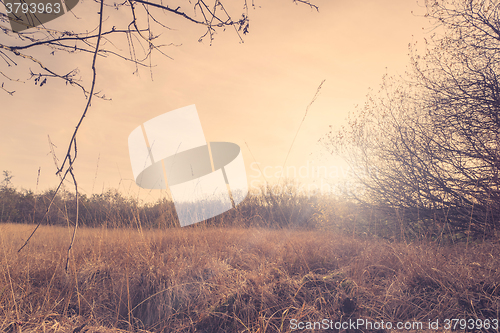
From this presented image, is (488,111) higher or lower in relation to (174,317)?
higher

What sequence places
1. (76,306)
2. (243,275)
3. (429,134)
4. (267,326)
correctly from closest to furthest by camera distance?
(267,326), (76,306), (243,275), (429,134)

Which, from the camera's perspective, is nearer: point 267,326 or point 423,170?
point 267,326

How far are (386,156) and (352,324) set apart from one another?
4.46 m

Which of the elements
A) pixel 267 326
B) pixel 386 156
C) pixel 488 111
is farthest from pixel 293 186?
pixel 267 326

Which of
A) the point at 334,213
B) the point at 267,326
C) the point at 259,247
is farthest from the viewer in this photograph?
the point at 334,213

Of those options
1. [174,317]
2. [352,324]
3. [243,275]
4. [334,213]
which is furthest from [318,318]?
[334,213]

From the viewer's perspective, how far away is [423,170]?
15.9ft

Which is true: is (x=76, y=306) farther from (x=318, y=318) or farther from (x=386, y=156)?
(x=386, y=156)

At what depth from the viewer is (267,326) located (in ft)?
6.05

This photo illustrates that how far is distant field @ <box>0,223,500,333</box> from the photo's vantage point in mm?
1919

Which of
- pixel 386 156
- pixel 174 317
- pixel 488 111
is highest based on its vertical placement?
pixel 488 111

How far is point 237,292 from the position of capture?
2.17 m

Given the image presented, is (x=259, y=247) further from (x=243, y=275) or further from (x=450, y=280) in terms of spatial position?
(x=450, y=280)

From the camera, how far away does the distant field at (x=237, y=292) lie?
6.30 ft
